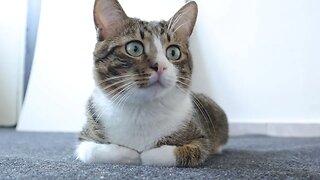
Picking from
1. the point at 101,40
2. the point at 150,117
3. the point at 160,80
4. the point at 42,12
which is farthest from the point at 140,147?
the point at 42,12

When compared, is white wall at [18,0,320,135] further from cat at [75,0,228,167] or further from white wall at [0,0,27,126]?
cat at [75,0,228,167]

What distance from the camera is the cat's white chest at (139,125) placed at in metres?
0.98

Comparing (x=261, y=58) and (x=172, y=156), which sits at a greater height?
(x=261, y=58)

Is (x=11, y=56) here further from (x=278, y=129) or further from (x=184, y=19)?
(x=184, y=19)

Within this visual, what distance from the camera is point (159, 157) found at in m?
0.93

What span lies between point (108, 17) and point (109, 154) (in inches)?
12.9

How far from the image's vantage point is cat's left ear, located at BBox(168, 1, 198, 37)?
1.06 m

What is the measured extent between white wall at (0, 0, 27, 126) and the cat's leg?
1.88m

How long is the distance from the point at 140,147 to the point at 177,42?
10.5 inches

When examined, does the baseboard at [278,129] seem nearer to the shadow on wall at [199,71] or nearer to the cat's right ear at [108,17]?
the shadow on wall at [199,71]

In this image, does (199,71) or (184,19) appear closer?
(184,19)

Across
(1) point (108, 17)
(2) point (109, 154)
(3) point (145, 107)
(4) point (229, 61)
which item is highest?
(1) point (108, 17)

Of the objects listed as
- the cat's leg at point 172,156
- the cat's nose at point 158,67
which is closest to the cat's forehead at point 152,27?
the cat's nose at point 158,67

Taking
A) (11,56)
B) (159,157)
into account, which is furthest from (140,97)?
(11,56)
